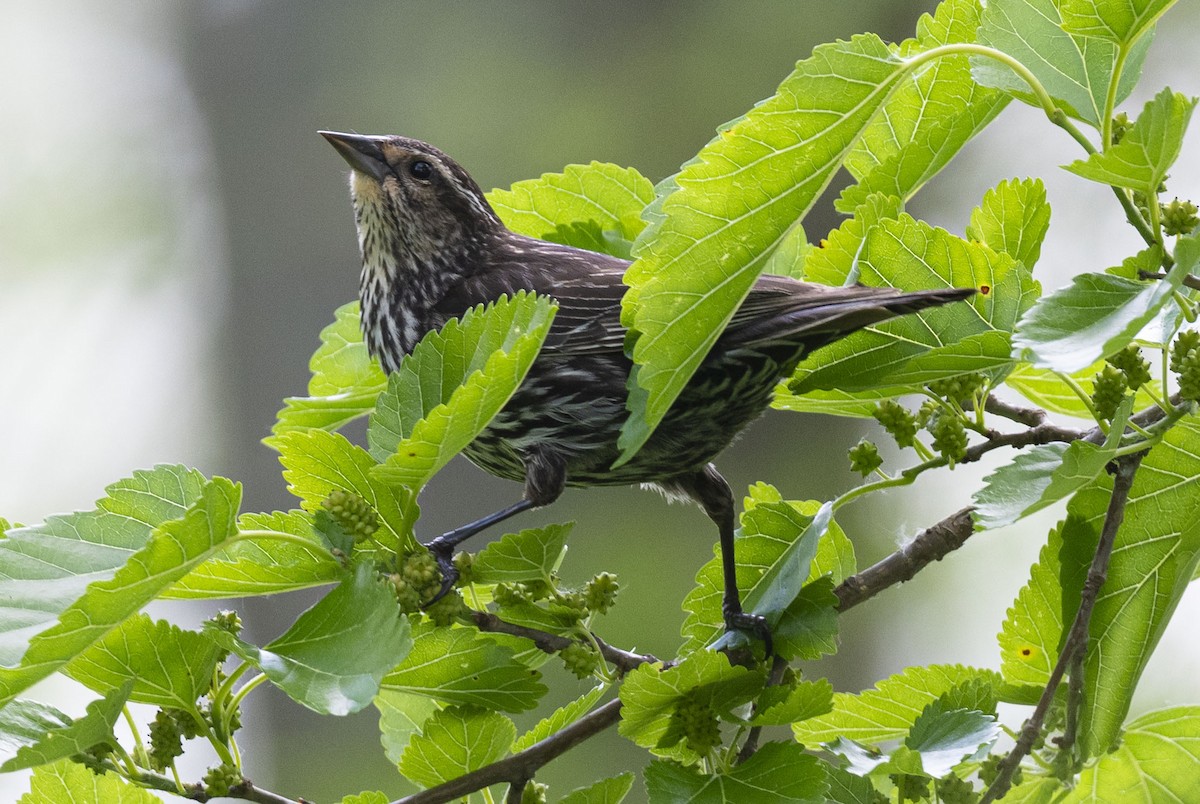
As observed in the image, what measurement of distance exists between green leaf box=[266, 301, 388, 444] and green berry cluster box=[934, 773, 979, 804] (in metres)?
1.07

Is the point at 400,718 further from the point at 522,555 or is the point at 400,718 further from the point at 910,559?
the point at 910,559

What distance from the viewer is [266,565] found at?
148cm

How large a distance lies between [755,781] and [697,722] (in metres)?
0.10

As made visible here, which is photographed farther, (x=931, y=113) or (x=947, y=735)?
(x=931, y=113)

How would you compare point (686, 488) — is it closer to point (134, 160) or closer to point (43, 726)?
point (43, 726)

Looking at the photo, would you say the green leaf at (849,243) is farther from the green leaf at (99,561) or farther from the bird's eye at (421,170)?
the bird's eye at (421,170)

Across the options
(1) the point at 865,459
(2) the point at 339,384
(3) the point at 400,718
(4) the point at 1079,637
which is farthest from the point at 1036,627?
(2) the point at 339,384

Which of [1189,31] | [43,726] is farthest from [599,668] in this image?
[1189,31]

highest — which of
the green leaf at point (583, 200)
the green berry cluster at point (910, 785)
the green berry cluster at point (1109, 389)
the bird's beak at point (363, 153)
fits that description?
the bird's beak at point (363, 153)

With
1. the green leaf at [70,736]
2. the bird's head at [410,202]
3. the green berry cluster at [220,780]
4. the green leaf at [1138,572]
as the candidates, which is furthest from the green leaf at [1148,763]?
the bird's head at [410,202]

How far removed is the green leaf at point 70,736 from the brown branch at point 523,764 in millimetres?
369

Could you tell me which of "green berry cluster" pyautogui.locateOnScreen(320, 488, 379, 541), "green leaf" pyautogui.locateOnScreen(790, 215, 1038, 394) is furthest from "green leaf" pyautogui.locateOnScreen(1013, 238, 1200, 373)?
"green berry cluster" pyautogui.locateOnScreen(320, 488, 379, 541)

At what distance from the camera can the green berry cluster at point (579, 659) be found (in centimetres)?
165

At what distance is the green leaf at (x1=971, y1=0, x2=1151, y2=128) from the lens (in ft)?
4.65
